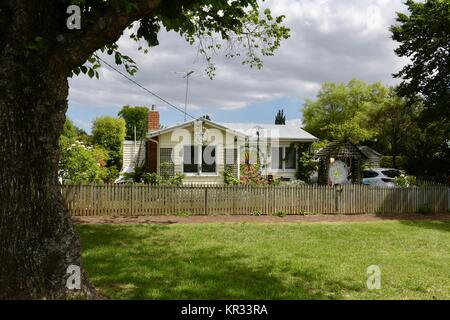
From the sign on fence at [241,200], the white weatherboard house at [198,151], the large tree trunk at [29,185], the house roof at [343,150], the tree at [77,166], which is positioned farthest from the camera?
the house roof at [343,150]

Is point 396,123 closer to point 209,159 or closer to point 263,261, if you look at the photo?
point 209,159

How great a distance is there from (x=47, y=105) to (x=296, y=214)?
12.5 meters

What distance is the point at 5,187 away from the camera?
4926mm

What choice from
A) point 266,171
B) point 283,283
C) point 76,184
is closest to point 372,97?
point 266,171

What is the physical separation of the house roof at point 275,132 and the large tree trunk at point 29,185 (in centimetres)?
2204

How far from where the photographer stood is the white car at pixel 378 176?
24062mm

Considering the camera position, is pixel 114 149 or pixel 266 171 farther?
pixel 114 149

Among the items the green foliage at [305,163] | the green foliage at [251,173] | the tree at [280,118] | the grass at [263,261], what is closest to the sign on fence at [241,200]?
the grass at [263,261]

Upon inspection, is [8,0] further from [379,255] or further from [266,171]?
[266,171]

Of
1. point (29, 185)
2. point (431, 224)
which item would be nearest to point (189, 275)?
point (29, 185)

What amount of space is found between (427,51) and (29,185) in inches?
931

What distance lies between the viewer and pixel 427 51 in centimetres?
2353

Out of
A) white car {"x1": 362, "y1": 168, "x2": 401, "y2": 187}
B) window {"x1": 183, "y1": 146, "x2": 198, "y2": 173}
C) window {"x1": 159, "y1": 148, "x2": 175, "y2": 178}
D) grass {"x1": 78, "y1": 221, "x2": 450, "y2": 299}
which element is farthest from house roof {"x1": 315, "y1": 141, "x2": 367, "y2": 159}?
grass {"x1": 78, "y1": 221, "x2": 450, "y2": 299}

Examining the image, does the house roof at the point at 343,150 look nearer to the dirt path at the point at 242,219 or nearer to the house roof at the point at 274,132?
the house roof at the point at 274,132
